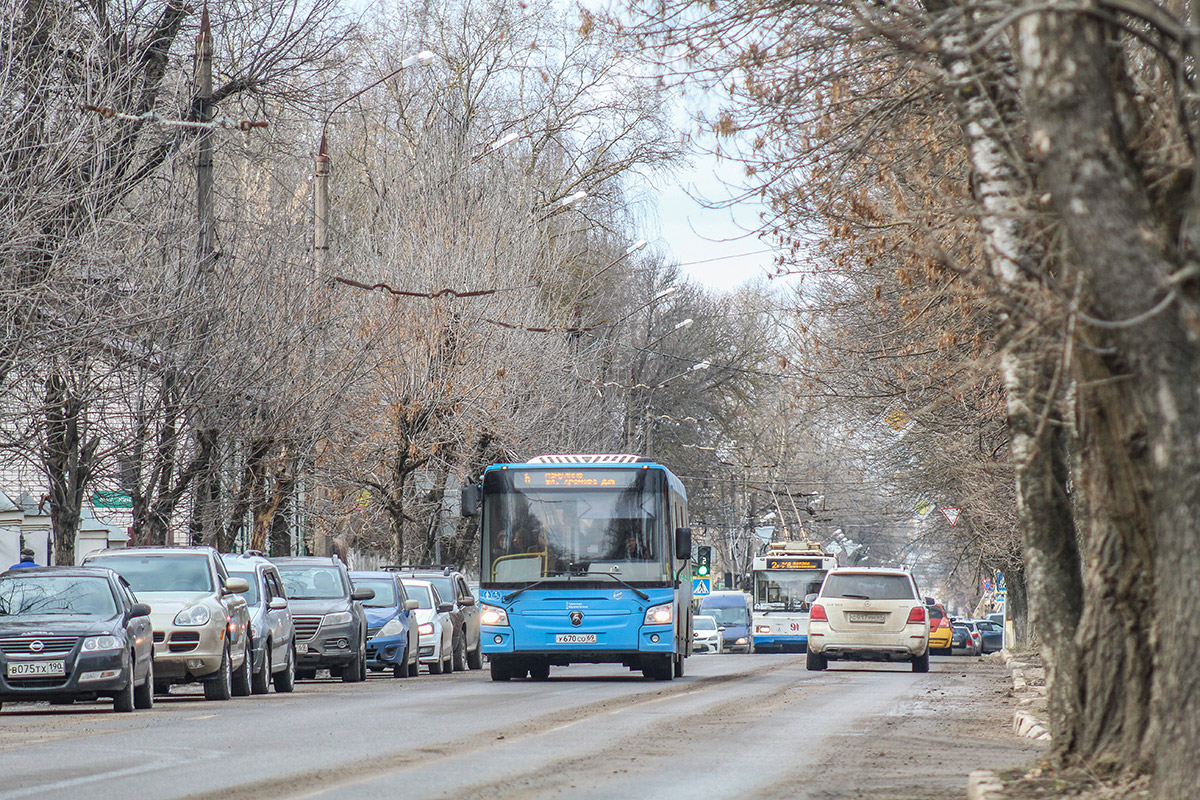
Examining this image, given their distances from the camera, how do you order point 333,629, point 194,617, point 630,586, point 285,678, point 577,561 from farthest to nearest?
1. point 333,629
2. point 577,561
3. point 630,586
4. point 285,678
5. point 194,617

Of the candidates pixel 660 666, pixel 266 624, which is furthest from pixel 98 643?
pixel 660 666

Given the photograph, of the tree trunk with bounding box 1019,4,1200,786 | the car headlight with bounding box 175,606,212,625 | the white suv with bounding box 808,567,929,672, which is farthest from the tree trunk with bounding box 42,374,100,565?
the tree trunk with bounding box 1019,4,1200,786

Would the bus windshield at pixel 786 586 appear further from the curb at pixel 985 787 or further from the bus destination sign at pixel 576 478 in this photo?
the curb at pixel 985 787

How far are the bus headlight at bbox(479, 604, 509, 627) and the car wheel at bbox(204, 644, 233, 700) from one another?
4.53 m

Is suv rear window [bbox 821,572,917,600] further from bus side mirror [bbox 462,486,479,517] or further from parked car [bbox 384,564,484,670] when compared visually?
bus side mirror [bbox 462,486,479,517]

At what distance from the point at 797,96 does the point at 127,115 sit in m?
11.2

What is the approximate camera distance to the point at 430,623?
99.9ft

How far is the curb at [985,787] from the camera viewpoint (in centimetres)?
876

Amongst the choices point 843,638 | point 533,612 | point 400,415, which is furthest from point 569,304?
point 533,612

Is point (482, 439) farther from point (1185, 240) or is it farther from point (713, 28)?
point (1185, 240)

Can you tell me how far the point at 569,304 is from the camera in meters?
45.5

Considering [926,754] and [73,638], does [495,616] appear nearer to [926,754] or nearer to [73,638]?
[73,638]

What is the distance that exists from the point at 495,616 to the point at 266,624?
3.34m

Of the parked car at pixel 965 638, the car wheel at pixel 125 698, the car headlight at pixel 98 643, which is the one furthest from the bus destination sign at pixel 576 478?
the parked car at pixel 965 638
